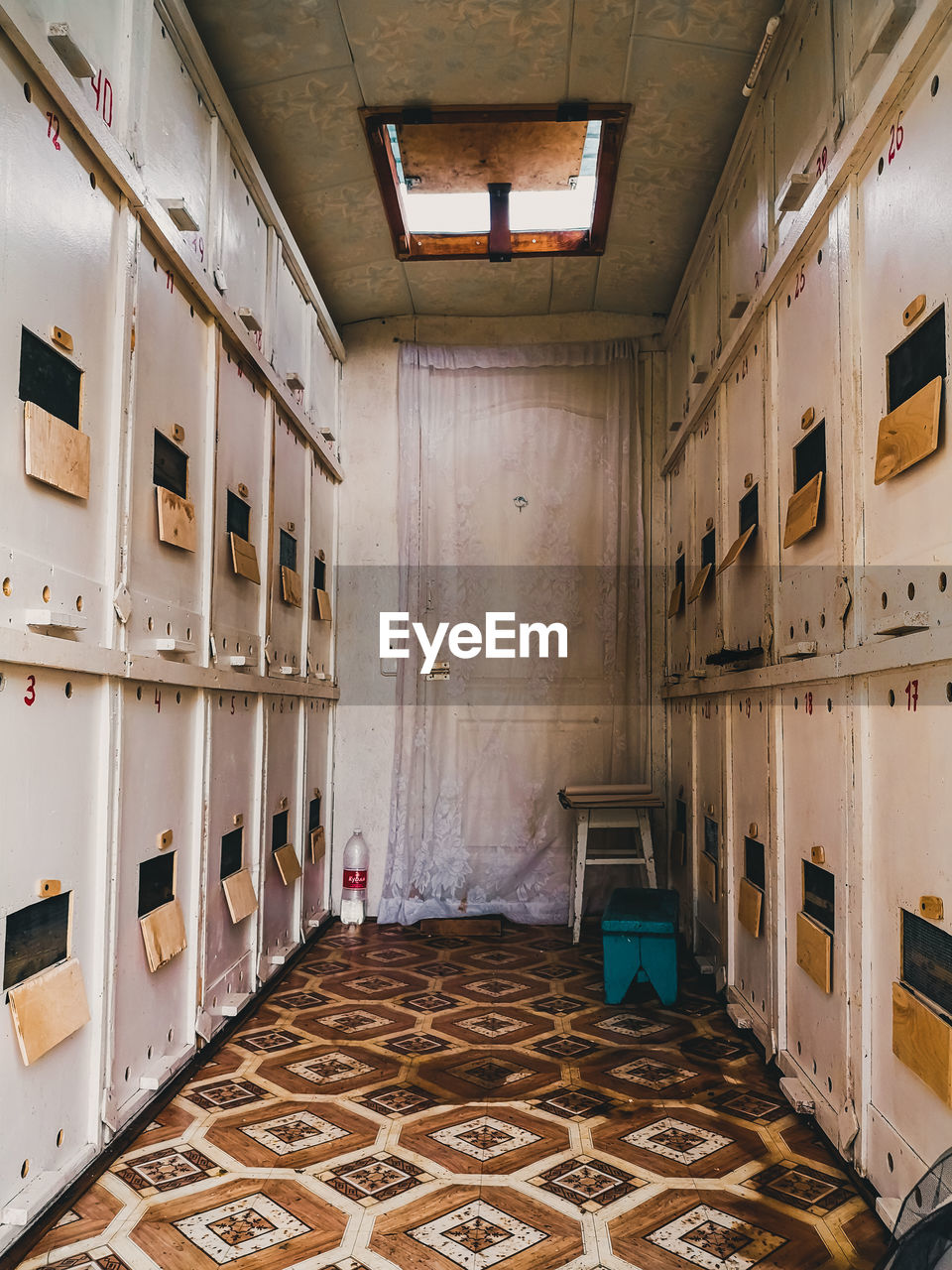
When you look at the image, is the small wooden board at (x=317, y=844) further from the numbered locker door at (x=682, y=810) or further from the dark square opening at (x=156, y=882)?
the dark square opening at (x=156, y=882)

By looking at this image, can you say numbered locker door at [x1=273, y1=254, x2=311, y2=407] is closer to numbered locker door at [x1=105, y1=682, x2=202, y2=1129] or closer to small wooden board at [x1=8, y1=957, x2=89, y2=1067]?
numbered locker door at [x1=105, y1=682, x2=202, y2=1129]

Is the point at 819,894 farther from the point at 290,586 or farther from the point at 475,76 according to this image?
the point at 475,76

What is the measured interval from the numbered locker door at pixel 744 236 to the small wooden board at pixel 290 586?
2.25 m

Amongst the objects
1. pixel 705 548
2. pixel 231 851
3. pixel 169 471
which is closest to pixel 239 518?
pixel 169 471

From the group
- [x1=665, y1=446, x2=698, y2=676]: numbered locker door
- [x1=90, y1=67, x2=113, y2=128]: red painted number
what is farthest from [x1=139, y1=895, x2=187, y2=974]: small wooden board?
[x1=665, y1=446, x2=698, y2=676]: numbered locker door

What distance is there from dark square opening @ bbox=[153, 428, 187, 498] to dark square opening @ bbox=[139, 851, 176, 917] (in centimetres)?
114

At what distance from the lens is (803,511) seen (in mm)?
2795

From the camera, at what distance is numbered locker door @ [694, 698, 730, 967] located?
3971 mm

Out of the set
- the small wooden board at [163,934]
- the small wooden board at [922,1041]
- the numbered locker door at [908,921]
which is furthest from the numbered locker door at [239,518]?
the small wooden board at [922,1041]

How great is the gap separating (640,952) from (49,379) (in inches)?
119

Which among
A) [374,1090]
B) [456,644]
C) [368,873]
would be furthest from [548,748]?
[374,1090]

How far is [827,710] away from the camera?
2656 mm

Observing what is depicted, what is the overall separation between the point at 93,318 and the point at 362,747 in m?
3.65

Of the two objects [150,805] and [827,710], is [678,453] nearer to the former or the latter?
[827,710]
